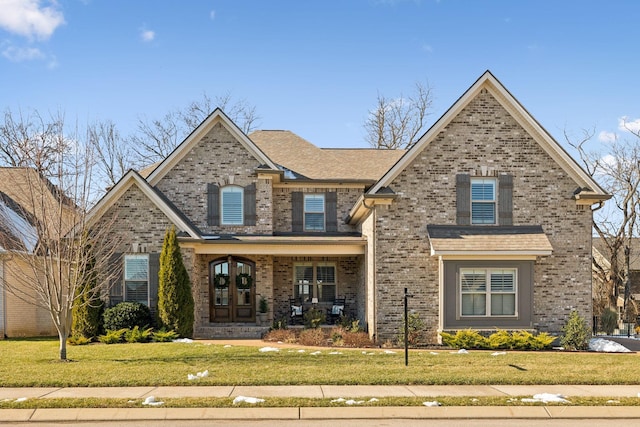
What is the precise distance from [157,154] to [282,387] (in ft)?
103

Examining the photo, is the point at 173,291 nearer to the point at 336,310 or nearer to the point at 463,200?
the point at 336,310

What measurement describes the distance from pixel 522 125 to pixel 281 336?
1017 cm

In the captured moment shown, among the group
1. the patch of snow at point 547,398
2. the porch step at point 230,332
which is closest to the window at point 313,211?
the porch step at point 230,332

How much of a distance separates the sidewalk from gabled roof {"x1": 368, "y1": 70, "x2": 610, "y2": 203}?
29.8ft

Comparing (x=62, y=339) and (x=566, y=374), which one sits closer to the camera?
(x=566, y=374)

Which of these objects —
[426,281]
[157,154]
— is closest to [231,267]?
[426,281]

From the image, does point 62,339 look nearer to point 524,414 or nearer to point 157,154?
point 524,414

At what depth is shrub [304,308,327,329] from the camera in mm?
20328

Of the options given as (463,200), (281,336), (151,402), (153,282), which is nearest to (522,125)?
(463,200)

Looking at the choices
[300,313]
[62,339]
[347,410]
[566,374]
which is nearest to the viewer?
[347,410]

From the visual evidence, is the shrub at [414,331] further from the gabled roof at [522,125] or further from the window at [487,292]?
the gabled roof at [522,125]

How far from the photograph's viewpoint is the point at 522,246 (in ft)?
60.5

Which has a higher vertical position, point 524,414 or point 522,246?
point 522,246

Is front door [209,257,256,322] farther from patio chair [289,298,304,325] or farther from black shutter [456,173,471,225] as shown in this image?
black shutter [456,173,471,225]
